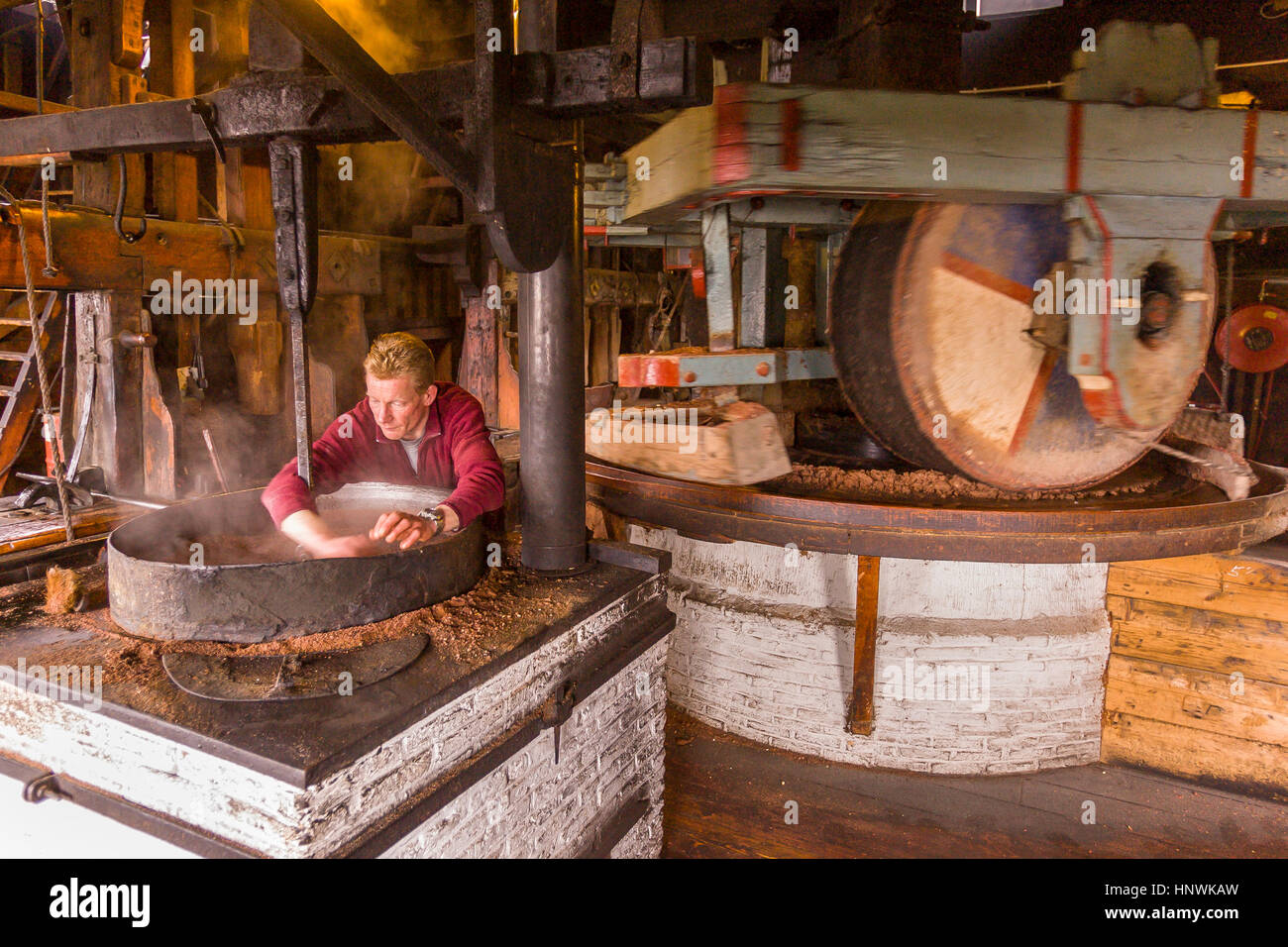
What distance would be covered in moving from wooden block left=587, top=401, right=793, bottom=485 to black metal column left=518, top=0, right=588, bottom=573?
0.89m

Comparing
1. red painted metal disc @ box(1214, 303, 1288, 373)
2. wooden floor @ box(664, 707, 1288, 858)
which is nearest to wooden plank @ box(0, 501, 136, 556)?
wooden floor @ box(664, 707, 1288, 858)

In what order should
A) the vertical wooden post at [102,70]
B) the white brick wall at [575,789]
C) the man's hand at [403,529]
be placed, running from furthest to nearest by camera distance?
the vertical wooden post at [102,70]
the man's hand at [403,529]
the white brick wall at [575,789]

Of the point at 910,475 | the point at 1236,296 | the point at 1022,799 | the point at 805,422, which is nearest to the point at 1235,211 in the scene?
the point at 910,475

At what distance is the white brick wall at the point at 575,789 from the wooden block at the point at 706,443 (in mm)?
905

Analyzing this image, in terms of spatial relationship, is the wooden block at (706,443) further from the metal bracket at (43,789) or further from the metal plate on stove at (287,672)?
the metal bracket at (43,789)

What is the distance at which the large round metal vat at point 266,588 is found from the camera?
1.97 meters

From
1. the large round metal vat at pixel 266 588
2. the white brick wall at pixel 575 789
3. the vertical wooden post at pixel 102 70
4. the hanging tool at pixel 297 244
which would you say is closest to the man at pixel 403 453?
the large round metal vat at pixel 266 588

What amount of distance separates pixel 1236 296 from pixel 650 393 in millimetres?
4528

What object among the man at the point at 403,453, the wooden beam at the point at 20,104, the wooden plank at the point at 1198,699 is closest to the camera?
the man at the point at 403,453

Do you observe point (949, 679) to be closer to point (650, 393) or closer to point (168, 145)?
point (168, 145)

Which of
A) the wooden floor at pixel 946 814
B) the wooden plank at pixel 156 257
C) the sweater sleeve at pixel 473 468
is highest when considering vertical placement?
the wooden plank at pixel 156 257

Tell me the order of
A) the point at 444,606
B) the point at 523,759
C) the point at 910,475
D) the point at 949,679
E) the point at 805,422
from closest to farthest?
1. the point at 523,759
2. the point at 444,606
3. the point at 949,679
4. the point at 910,475
5. the point at 805,422

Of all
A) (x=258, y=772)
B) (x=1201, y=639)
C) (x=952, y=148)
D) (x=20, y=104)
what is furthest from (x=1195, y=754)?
(x=20, y=104)

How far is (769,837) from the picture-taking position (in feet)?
9.66
